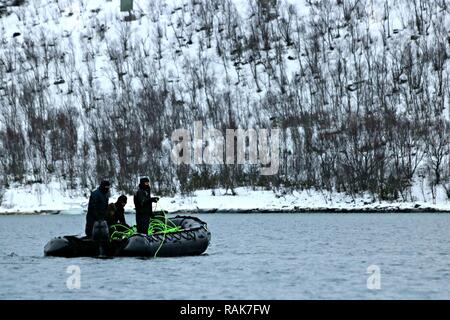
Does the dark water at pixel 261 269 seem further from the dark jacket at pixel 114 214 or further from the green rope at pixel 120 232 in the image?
the dark jacket at pixel 114 214

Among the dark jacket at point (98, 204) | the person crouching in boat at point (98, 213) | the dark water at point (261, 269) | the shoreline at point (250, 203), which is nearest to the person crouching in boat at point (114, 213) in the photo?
the person crouching in boat at point (98, 213)

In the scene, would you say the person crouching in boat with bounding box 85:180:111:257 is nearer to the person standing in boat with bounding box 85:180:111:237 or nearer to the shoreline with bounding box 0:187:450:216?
the person standing in boat with bounding box 85:180:111:237

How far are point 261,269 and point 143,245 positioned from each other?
169 inches

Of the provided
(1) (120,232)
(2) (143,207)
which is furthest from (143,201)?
(1) (120,232)

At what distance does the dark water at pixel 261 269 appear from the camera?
88.7ft

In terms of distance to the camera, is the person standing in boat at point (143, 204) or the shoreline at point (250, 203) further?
the shoreline at point (250, 203)

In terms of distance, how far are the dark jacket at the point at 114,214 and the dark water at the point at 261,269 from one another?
4.82ft

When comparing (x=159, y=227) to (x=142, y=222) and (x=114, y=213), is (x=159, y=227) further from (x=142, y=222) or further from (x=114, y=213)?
(x=114, y=213)

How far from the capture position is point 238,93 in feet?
312

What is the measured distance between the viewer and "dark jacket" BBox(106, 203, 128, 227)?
109 feet

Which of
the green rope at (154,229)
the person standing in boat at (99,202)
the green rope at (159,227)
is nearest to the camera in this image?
the person standing in boat at (99,202)

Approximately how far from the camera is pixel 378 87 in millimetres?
89438

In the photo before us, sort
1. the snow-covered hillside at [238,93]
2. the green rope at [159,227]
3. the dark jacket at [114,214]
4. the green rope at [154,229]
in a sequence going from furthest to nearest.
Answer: the snow-covered hillside at [238,93], the green rope at [159,227], the green rope at [154,229], the dark jacket at [114,214]
